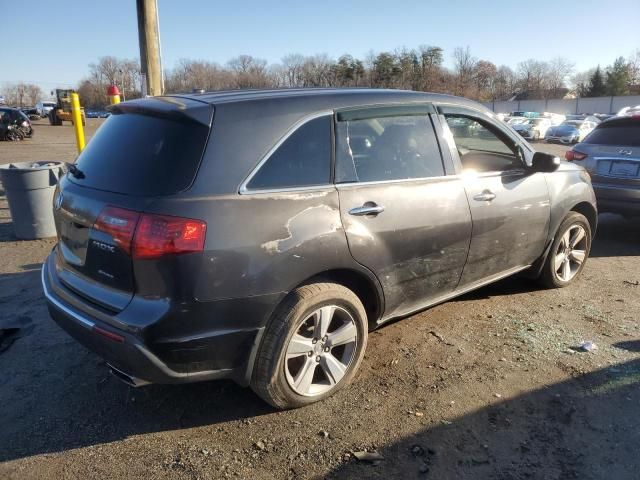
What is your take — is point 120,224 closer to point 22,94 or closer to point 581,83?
point 581,83

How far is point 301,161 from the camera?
9.49ft

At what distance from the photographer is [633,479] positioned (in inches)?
97.6

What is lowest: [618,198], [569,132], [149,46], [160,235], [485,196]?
[569,132]

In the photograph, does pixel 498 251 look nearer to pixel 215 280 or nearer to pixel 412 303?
pixel 412 303

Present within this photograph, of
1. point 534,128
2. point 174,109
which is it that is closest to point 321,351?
point 174,109

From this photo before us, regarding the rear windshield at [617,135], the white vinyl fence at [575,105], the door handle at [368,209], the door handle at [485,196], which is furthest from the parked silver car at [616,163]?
the white vinyl fence at [575,105]

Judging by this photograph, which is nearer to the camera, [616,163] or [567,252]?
→ [567,252]

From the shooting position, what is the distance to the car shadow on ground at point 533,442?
8.34ft

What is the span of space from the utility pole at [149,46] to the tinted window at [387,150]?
5.13m

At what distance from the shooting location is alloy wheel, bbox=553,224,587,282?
4.85 metres

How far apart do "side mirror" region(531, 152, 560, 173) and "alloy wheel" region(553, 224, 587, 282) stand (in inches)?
33.7

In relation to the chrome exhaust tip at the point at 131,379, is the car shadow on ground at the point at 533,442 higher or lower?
lower

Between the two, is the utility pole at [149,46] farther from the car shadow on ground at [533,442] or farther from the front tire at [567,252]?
the car shadow on ground at [533,442]

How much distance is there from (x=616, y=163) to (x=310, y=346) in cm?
554
